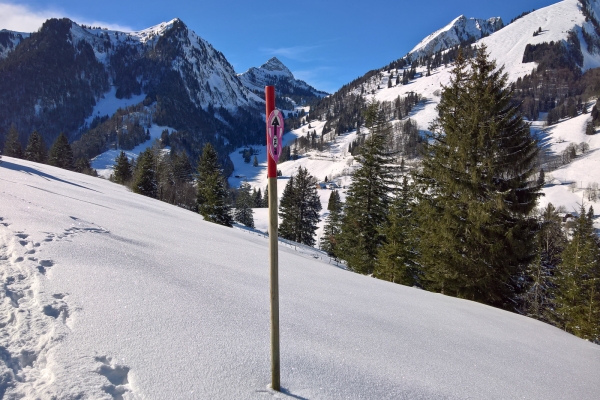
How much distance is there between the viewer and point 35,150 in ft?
143

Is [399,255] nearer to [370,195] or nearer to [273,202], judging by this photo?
[370,195]

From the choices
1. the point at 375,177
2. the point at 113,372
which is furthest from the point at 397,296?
the point at 375,177

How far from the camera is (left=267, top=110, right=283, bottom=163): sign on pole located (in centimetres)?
237

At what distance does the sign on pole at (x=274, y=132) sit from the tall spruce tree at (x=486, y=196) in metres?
10.5

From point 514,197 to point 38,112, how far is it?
9608 inches

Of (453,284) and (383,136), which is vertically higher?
(383,136)

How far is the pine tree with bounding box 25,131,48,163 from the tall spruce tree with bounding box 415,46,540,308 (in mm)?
52562

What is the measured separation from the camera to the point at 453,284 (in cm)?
1171

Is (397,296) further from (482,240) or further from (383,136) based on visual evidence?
(383,136)

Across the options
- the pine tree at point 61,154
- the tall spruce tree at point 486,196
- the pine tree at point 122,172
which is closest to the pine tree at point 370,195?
the tall spruce tree at point 486,196

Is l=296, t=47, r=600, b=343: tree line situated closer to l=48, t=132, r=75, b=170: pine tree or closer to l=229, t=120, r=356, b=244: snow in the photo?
l=48, t=132, r=75, b=170: pine tree

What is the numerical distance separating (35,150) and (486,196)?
181ft

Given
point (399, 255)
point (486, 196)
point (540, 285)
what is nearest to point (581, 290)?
point (540, 285)

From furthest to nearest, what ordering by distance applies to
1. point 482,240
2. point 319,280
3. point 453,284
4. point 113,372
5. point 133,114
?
point 133,114
point 453,284
point 482,240
point 319,280
point 113,372
